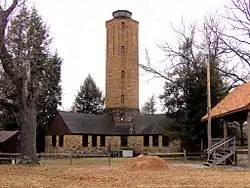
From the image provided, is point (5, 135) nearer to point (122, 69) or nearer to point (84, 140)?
point (84, 140)

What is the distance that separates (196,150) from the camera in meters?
40.4

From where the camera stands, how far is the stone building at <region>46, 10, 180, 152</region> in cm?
5025

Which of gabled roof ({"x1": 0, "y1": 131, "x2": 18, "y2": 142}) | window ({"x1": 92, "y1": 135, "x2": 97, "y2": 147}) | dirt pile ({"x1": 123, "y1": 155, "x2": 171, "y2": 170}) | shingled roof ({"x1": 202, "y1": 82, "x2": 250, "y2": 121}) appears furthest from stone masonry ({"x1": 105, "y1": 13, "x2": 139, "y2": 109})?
dirt pile ({"x1": 123, "y1": 155, "x2": 171, "y2": 170})

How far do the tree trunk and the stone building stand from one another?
25.6 metres

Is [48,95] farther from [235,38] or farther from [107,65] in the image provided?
[235,38]

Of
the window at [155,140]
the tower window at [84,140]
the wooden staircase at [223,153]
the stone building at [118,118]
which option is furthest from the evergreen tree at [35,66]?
the window at [155,140]

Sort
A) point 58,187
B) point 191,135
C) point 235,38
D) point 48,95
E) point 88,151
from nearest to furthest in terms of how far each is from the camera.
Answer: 1. point 58,187
2. point 235,38
3. point 191,135
4. point 88,151
5. point 48,95

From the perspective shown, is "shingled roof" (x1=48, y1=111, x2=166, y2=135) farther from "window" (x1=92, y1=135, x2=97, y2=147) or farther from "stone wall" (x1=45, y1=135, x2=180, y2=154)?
"stone wall" (x1=45, y1=135, x2=180, y2=154)

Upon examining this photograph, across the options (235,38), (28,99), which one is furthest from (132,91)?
(28,99)

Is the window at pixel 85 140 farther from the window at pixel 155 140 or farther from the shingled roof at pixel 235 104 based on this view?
the shingled roof at pixel 235 104

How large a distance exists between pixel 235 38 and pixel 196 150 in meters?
11.1

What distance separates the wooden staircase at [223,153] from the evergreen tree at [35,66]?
11.1 meters

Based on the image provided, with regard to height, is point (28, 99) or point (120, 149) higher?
point (28, 99)

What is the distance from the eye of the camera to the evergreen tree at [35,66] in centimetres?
3041
